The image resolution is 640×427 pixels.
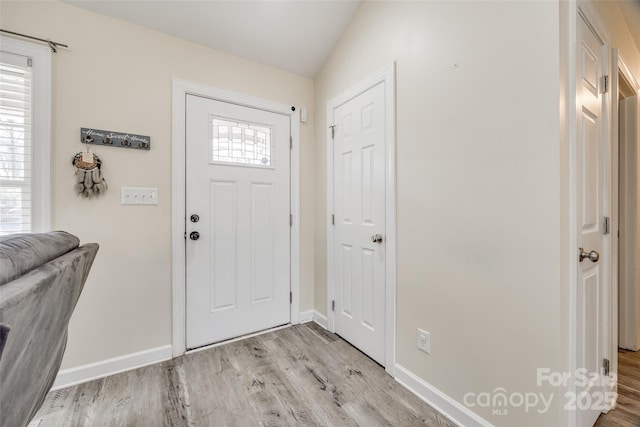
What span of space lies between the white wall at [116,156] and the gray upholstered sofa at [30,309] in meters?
0.94

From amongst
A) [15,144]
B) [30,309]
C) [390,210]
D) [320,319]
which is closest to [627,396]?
[390,210]

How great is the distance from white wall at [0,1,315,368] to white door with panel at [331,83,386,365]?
48.3 inches

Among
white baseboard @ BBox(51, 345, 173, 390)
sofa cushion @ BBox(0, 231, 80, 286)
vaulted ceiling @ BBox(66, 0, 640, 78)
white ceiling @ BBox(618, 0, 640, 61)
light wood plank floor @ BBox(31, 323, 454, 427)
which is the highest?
vaulted ceiling @ BBox(66, 0, 640, 78)

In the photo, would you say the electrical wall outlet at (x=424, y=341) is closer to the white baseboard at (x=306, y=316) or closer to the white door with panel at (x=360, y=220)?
the white door with panel at (x=360, y=220)

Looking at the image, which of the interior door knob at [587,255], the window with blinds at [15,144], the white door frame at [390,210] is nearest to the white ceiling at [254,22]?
the window with blinds at [15,144]

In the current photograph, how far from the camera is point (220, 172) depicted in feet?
7.21

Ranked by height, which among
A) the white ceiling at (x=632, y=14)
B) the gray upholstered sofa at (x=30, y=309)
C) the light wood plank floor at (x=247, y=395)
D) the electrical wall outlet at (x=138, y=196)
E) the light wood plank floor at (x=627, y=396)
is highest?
the white ceiling at (x=632, y=14)

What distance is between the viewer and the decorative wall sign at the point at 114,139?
68.0 inches

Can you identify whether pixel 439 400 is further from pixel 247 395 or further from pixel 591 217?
pixel 591 217

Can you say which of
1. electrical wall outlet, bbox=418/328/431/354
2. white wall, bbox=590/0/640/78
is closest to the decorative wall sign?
electrical wall outlet, bbox=418/328/431/354

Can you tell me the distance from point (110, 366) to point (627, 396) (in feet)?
10.5

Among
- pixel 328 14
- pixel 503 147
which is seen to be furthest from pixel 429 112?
pixel 328 14

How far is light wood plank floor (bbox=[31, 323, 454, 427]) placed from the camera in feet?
4.70

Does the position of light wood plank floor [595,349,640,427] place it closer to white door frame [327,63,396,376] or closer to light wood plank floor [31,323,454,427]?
light wood plank floor [31,323,454,427]
